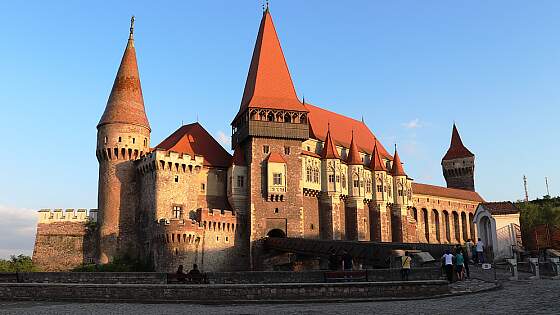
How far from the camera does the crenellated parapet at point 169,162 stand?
40.5m

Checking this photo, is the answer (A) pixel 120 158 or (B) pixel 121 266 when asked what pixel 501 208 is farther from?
(A) pixel 120 158

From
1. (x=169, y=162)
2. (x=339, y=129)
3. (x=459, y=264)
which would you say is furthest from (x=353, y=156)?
(x=459, y=264)

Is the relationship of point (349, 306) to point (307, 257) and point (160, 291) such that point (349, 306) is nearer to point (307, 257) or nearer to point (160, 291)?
point (160, 291)

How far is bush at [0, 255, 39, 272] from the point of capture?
40.7 m

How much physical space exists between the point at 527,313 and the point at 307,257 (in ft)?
91.4

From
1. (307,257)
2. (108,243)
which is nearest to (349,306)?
(307,257)

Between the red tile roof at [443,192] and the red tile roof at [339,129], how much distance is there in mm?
6356

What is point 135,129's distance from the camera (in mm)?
43406

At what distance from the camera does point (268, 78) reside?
4762 centimetres

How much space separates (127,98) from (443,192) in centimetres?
4101

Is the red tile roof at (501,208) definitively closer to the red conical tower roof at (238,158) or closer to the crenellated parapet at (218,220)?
the crenellated parapet at (218,220)

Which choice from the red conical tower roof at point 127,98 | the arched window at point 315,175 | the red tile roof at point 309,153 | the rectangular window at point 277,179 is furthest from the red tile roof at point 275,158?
the red conical tower roof at point 127,98

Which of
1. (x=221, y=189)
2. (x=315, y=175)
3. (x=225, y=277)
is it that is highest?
(x=315, y=175)

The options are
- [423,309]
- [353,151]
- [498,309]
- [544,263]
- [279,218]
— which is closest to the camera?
[498,309]
